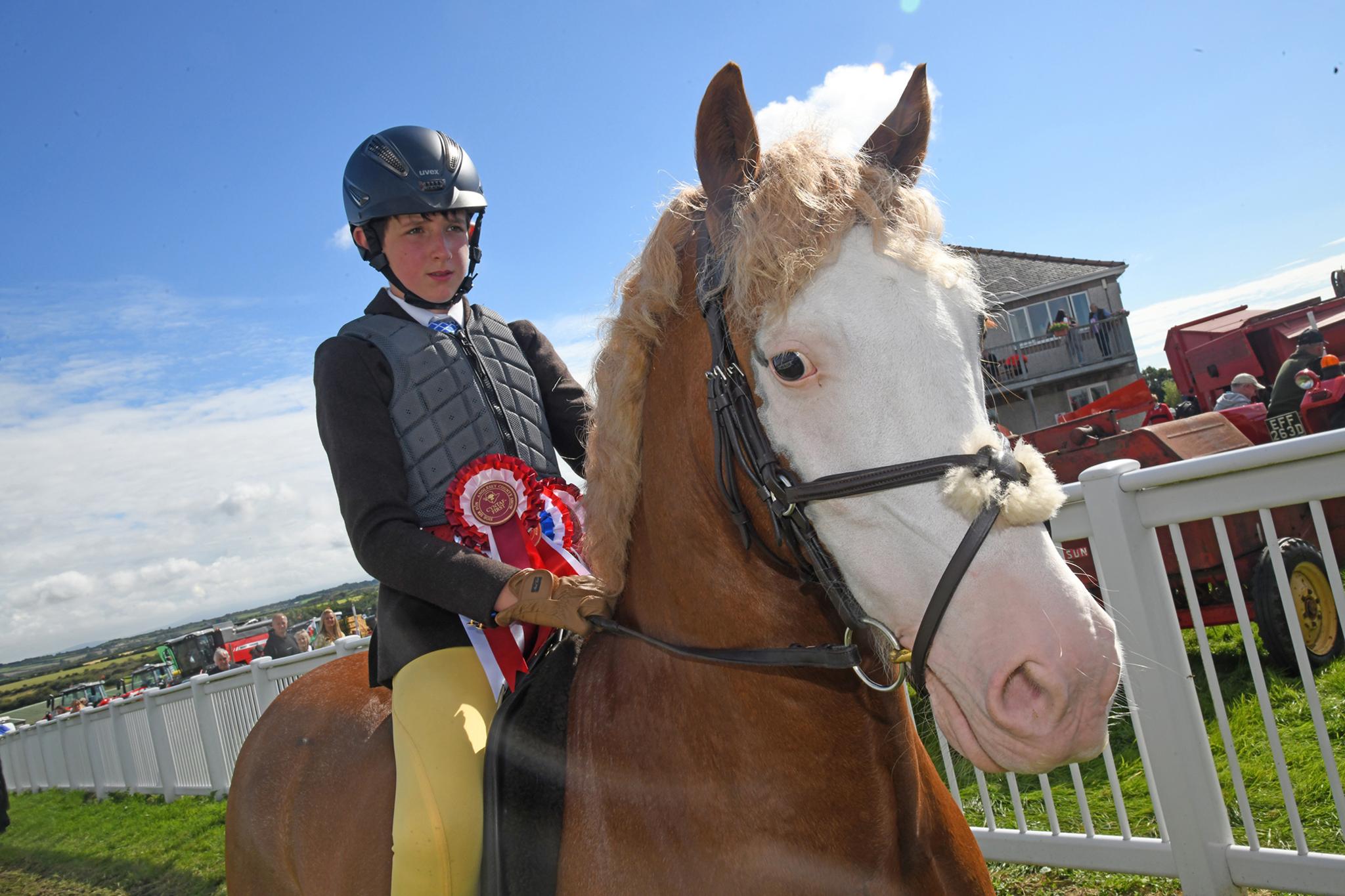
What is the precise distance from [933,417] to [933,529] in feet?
0.60

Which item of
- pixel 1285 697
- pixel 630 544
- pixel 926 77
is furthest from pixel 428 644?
pixel 1285 697

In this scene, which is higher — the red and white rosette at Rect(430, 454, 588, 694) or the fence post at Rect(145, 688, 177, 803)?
the red and white rosette at Rect(430, 454, 588, 694)

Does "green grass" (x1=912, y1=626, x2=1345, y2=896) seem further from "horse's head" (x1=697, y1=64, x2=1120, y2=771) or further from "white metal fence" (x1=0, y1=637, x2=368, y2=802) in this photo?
"white metal fence" (x1=0, y1=637, x2=368, y2=802)

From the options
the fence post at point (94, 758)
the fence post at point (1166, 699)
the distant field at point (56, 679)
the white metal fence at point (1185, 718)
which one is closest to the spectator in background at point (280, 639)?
the fence post at point (94, 758)

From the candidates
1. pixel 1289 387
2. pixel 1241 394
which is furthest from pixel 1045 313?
pixel 1289 387

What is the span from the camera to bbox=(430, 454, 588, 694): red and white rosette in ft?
6.82

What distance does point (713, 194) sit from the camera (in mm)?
1671

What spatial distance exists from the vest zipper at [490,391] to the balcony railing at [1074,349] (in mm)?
32181

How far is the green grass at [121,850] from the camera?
7617 millimetres

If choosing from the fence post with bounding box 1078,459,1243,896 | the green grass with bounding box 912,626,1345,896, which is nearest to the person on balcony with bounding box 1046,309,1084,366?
the green grass with bounding box 912,626,1345,896

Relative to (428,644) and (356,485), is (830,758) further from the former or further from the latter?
(356,485)

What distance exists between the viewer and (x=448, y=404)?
2258 millimetres

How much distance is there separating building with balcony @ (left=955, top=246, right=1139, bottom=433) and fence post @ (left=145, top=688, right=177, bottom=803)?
26.7 meters

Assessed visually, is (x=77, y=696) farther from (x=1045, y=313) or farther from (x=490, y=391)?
(x=1045, y=313)
